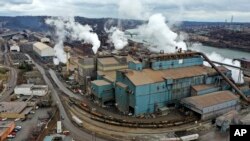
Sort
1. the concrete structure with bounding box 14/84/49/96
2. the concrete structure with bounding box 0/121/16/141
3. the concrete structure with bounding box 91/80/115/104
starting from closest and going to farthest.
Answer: the concrete structure with bounding box 0/121/16/141 → the concrete structure with bounding box 91/80/115/104 → the concrete structure with bounding box 14/84/49/96

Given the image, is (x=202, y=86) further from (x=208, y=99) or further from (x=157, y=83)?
(x=157, y=83)

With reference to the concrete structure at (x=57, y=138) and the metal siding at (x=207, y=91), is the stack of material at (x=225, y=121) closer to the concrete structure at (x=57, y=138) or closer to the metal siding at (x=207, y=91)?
the metal siding at (x=207, y=91)

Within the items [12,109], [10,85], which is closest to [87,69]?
[10,85]

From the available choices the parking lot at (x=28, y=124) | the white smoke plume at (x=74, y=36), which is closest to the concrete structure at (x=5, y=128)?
the parking lot at (x=28, y=124)

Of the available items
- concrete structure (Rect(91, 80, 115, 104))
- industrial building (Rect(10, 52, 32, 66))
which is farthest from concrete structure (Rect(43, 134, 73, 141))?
industrial building (Rect(10, 52, 32, 66))

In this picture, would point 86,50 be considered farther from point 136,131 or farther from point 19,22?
point 19,22

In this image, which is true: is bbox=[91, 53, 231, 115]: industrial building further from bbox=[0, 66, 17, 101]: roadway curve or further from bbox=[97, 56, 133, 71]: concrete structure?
bbox=[0, 66, 17, 101]: roadway curve
